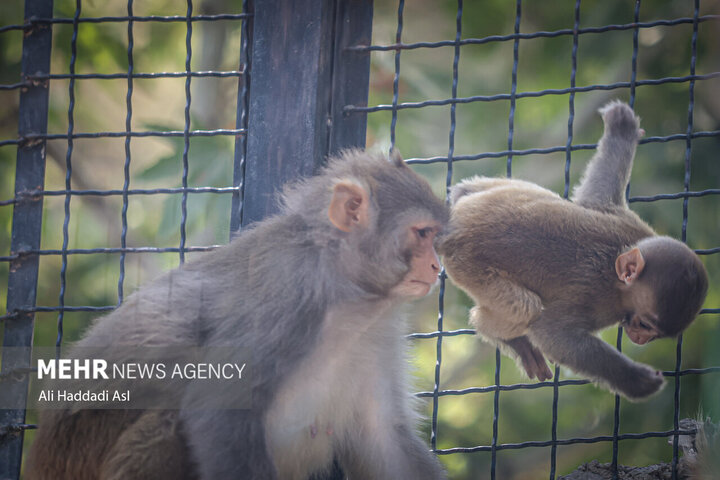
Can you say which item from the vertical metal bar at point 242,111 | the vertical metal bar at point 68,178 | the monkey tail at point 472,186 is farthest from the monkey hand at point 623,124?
the vertical metal bar at point 68,178

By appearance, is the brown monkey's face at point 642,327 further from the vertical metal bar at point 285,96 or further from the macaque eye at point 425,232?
the vertical metal bar at point 285,96

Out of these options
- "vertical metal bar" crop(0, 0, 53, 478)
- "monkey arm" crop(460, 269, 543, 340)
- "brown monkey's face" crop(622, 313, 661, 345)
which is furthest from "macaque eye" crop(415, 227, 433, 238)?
"vertical metal bar" crop(0, 0, 53, 478)

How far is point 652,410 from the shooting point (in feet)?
21.1

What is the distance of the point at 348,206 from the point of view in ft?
9.79

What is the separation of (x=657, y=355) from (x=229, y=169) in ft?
12.3

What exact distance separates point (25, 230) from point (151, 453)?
1.39 m

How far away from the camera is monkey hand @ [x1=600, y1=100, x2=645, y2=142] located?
3.41m

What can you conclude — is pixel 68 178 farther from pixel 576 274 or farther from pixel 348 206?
pixel 576 274

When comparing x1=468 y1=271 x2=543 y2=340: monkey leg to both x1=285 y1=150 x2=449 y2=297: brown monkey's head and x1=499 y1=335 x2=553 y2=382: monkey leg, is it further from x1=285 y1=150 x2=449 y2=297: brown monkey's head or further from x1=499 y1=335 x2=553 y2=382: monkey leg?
x1=285 y1=150 x2=449 y2=297: brown monkey's head

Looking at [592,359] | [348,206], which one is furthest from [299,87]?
[592,359]

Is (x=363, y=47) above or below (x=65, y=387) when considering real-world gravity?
above

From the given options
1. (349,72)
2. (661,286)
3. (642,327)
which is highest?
(349,72)

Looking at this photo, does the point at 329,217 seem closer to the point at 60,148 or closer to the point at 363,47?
the point at 363,47

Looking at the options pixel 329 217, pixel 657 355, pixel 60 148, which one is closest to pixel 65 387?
pixel 329 217
